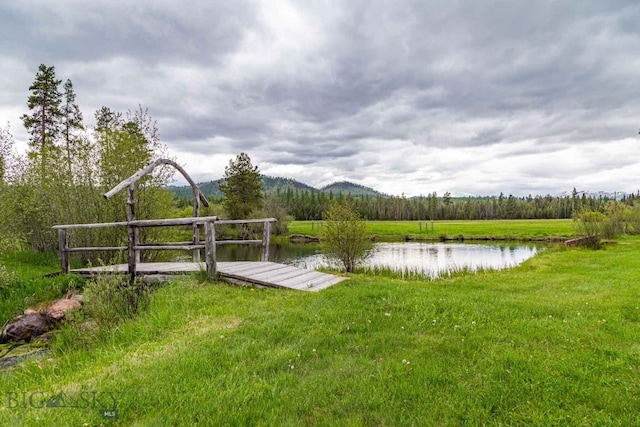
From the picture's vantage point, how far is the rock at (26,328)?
264 inches

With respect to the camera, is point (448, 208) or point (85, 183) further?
point (448, 208)

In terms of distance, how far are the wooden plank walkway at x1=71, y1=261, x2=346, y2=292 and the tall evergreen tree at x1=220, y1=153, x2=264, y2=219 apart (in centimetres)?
3712

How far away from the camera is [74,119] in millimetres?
23281

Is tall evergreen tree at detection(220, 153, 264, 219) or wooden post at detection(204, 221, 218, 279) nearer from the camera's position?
wooden post at detection(204, 221, 218, 279)

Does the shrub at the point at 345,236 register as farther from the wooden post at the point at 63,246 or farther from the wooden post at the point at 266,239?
the wooden post at the point at 63,246

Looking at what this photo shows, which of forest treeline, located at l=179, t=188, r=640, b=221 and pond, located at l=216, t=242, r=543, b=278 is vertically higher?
forest treeline, located at l=179, t=188, r=640, b=221

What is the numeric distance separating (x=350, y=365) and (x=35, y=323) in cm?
680

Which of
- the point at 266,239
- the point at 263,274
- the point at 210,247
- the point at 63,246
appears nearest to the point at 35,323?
the point at 63,246

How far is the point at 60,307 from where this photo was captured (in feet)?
25.1

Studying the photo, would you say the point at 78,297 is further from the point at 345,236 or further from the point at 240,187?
the point at 240,187

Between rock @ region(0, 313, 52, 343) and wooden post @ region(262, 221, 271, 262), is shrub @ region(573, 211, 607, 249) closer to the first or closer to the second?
wooden post @ region(262, 221, 271, 262)

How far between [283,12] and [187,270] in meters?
10.8

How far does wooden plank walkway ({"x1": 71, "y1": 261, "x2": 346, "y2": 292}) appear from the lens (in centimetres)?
823

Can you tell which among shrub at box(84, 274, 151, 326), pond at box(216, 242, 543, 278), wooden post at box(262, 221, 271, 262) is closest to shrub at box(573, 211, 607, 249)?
pond at box(216, 242, 543, 278)
